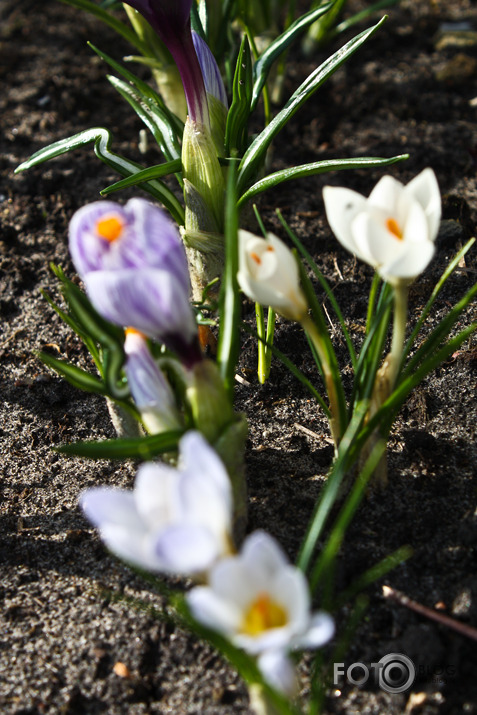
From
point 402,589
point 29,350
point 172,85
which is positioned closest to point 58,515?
point 29,350

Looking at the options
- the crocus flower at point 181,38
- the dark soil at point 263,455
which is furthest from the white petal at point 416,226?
the crocus flower at point 181,38

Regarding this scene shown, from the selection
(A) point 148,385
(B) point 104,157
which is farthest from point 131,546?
(B) point 104,157

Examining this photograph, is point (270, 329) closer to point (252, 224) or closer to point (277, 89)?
point (252, 224)

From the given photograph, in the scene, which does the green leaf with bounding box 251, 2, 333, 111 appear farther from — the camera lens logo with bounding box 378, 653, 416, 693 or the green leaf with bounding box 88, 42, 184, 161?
the camera lens logo with bounding box 378, 653, 416, 693

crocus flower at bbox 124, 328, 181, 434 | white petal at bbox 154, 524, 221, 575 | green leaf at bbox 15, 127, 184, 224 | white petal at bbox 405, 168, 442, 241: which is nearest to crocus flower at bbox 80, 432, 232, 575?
white petal at bbox 154, 524, 221, 575

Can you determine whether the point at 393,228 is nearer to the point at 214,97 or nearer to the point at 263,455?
the point at 263,455
